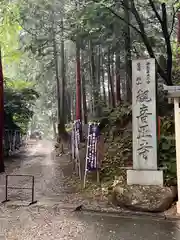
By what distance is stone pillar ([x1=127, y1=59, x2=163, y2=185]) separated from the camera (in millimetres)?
8336

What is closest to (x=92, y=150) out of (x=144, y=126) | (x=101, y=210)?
(x=144, y=126)

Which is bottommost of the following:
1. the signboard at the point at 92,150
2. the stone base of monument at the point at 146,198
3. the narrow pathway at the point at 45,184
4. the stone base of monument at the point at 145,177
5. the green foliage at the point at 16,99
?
the narrow pathway at the point at 45,184

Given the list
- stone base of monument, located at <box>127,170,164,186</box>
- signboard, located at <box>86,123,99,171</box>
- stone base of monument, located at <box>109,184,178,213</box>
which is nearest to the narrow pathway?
signboard, located at <box>86,123,99,171</box>

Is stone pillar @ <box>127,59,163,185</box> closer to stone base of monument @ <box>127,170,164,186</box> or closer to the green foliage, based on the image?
stone base of monument @ <box>127,170,164,186</box>

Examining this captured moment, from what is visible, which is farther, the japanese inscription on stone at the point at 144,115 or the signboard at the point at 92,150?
the signboard at the point at 92,150

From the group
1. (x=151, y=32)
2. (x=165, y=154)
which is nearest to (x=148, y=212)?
(x=165, y=154)

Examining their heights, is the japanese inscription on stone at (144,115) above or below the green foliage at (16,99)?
below

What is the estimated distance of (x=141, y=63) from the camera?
8602 mm

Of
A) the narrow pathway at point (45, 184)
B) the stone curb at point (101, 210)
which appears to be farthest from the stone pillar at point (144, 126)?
the narrow pathway at point (45, 184)

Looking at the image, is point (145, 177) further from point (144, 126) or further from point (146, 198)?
point (144, 126)

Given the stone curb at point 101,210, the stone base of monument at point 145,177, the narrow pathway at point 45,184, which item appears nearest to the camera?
the stone curb at point 101,210

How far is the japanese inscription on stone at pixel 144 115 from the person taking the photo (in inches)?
331

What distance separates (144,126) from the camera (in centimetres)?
849

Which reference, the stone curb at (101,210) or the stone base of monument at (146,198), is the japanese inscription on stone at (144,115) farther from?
the stone curb at (101,210)
